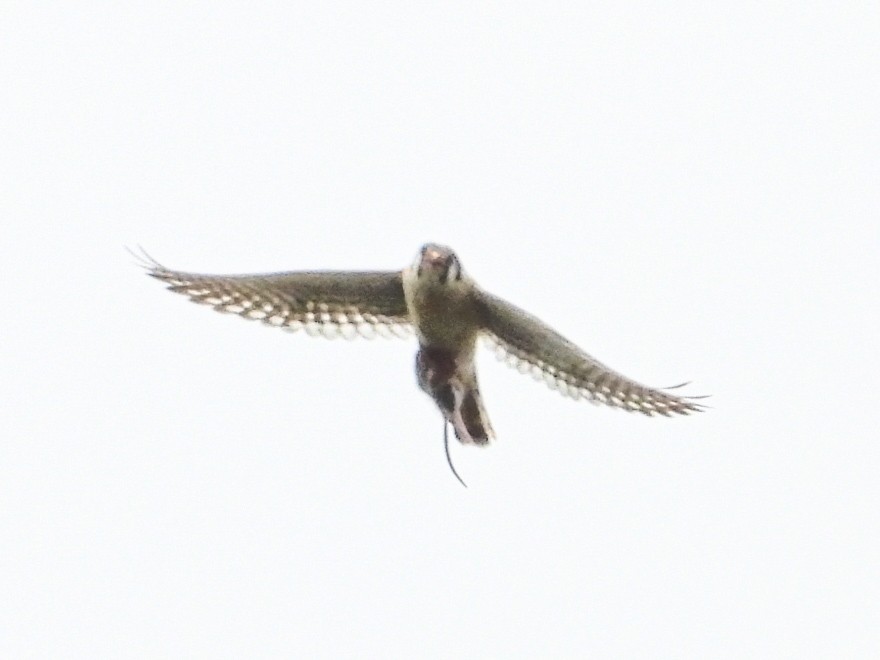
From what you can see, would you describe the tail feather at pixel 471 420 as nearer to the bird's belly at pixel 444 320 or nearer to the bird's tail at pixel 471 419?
the bird's tail at pixel 471 419

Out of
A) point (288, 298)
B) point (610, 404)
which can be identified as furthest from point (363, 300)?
point (610, 404)

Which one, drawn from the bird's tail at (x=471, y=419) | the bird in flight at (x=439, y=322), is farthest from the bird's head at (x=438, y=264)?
the bird's tail at (x=471, y=419)

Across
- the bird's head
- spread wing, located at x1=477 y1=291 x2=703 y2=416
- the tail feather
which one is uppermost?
the bird's head

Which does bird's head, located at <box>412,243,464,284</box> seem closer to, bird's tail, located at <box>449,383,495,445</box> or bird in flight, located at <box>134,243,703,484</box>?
bird in flight, located at <box>134,243,703,484</box>

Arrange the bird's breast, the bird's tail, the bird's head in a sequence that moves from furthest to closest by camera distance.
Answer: the bird's tail
the bird's breast
the bird's head

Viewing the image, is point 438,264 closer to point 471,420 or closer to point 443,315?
point 443,315

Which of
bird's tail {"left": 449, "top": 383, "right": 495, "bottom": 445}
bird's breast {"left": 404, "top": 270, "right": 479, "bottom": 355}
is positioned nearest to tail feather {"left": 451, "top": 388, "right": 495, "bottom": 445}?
bird's tail {"left": 449, "top": 383, "right": 495, "bottom": 445}

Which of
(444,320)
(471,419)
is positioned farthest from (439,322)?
(471,419)

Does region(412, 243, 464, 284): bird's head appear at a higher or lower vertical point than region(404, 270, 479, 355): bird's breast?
higher

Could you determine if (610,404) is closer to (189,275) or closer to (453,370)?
(453,370)
